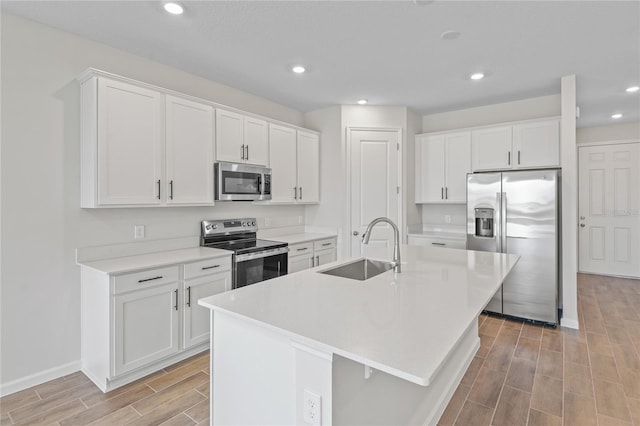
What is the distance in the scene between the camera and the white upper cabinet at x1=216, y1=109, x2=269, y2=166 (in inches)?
132

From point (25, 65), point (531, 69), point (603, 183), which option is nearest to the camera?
point (25, 65)

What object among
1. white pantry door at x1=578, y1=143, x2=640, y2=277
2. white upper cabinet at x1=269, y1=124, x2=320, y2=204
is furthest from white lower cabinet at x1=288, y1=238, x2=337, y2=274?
white pantry door at x1=578, y1=143, x2=640, y2=277

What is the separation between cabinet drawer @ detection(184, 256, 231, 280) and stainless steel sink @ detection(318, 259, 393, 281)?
1.21 meters

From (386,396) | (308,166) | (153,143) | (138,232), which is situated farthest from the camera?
(308,166)

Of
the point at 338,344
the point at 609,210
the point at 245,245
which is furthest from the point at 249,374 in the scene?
the point at 609,210

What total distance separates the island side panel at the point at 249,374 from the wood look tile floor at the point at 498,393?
62cm

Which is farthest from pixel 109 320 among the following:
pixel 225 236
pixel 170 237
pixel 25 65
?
pixel 25 65

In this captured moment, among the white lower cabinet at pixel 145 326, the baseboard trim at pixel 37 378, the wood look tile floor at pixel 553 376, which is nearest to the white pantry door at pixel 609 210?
the wood look tile floor at pixel 553 376

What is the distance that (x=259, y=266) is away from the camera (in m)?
3.35

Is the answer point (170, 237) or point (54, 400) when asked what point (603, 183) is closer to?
point (170, 237)

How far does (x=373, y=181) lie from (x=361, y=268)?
221 cm

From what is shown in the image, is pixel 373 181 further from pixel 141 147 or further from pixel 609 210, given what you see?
pixel 609 210

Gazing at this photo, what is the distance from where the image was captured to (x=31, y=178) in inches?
94.9

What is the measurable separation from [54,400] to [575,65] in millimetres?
5130
